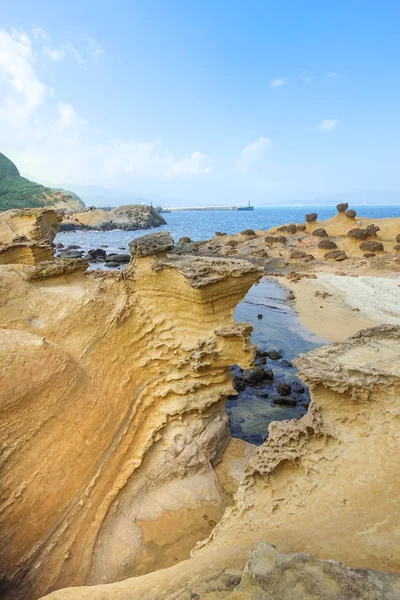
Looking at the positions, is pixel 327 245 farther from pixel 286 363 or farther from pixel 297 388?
pixel 297 388

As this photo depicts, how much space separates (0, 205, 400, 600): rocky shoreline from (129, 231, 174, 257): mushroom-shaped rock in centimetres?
4

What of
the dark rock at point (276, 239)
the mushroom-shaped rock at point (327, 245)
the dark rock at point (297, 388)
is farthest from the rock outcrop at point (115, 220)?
the dark rock at point (297, 388)

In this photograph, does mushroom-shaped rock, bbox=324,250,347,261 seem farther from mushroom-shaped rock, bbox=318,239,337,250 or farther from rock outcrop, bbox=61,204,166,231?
rock outcrop, bbox=61,204,166,231

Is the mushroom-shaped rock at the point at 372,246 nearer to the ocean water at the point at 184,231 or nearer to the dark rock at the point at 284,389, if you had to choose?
the dark rock at the point at 284,389

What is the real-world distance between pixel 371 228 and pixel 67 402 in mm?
26403

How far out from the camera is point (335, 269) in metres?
23.4

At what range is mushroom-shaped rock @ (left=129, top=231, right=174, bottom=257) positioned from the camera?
5703 millimetres

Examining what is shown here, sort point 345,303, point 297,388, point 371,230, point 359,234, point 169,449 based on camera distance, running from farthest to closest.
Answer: point 371,230
point 359,234
point 345,303
point 297,388
point 169,449

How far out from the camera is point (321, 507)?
132 inches

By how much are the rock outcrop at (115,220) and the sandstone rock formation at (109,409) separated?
5628 cm

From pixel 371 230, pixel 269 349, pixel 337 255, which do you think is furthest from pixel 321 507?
pixel 371 230

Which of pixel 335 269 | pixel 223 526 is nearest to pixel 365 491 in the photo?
pixel 223 526

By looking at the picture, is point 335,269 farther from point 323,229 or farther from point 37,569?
point 37,569

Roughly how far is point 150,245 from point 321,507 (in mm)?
4187
